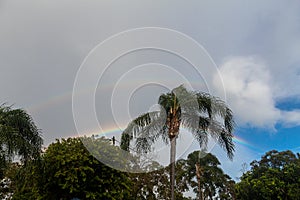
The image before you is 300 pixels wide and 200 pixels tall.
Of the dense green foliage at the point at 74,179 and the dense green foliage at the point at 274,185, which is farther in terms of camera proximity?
the dense green foliage at the point at 274,185

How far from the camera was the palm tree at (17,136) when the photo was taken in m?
9.72

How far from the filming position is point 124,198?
14.8 meters

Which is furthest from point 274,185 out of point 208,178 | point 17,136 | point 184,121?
point 17,136

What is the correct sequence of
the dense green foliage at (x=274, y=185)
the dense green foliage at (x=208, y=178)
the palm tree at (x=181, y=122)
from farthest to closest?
the dense green foliage at (x=208, y=178)
the dense green foliage at (x=274, y=185)
the palm tree at (x=181, y=122)

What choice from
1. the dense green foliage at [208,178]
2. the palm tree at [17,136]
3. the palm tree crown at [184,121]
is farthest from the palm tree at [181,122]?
the dense green foliage at [208,178]

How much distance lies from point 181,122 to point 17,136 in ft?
20.2

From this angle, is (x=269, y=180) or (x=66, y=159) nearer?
(x=66, y=159)

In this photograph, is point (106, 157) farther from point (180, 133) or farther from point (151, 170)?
point (151, 170)

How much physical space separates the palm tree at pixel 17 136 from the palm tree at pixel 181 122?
4.41m

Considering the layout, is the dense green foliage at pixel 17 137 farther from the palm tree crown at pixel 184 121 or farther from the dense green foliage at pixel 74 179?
the palm tree crown at pixel 184 121

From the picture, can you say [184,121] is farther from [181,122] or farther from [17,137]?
[17,137]

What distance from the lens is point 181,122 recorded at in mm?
13578

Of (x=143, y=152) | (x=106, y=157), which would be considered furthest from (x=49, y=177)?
(x=143, y=152)

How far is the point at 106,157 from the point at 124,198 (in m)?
1.93
